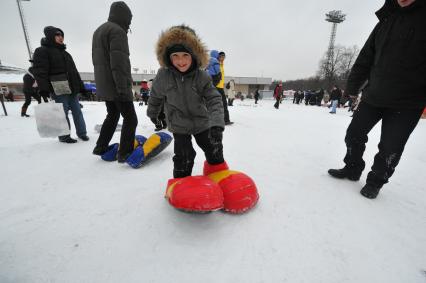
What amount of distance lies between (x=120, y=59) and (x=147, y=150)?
1.01 m

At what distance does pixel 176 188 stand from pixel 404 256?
1.40 meters

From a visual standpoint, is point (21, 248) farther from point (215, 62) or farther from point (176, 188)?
point (215, 62)

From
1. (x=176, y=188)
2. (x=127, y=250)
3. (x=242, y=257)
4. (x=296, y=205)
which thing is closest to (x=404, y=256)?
(x=296, y=205)

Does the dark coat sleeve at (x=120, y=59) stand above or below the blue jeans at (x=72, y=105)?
above

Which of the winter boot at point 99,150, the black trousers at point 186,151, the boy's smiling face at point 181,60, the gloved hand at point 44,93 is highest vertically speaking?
the boy's smiling face at point 181,60

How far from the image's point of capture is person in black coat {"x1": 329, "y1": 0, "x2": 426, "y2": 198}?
1529mm

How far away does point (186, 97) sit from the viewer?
160 centimetres

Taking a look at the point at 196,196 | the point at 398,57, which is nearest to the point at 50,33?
the point at 196,196

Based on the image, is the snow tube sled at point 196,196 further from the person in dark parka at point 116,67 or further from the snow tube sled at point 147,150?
the person in dark parka at point 116,67

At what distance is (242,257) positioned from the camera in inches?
43.5

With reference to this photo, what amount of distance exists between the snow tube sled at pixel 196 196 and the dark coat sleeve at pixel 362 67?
1.76 m

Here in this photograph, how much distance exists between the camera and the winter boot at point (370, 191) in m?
1.75

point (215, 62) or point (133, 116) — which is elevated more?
point (215, 62)

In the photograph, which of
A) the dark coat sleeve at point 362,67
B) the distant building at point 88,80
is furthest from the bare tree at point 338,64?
the dark coat sleeve at point 362,67
